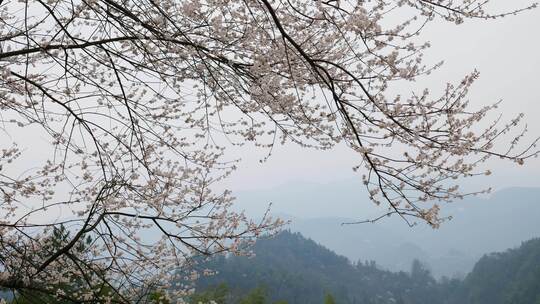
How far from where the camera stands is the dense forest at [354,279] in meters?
69.2

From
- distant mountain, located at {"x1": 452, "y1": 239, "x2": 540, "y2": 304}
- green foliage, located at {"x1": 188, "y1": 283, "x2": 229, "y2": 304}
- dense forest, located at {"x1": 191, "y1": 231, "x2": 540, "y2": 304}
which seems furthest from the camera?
dense forest, located at {"x1": 191, "y1": 231, "x2": 540, "y2": 304}

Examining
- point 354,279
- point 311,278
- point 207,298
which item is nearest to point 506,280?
point 354,279

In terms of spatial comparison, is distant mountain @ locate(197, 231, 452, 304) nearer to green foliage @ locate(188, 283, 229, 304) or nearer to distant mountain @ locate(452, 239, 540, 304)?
distant mountain @ locate(452, 239, 540, 304)

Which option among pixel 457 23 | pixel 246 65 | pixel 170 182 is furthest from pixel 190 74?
pixel 457 23

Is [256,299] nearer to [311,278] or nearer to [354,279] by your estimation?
[311,278]

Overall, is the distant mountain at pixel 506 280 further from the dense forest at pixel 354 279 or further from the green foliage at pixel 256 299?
the green foliage at pixel 256 299

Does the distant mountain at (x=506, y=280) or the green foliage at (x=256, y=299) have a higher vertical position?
the distant mountain at (x=506, y=280)

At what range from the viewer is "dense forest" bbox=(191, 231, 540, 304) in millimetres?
69156

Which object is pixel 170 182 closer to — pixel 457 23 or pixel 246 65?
pixel 246 65

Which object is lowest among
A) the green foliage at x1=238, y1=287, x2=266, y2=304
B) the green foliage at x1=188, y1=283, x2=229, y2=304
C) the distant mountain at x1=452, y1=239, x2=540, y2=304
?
the green foliage at x1=188, y1=283, x2=229, y2=304

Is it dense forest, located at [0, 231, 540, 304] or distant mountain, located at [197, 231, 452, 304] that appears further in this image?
distant mountain, located at [197, 231, 452, 304]

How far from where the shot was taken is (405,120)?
2.74 meters

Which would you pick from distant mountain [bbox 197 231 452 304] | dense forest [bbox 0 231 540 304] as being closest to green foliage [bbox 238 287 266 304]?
dense forest [bbox 0 231 540 304]

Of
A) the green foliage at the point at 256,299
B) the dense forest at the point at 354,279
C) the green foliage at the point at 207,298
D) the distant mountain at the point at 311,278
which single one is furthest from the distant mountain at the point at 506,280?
the green foliage at the point at 207,298
